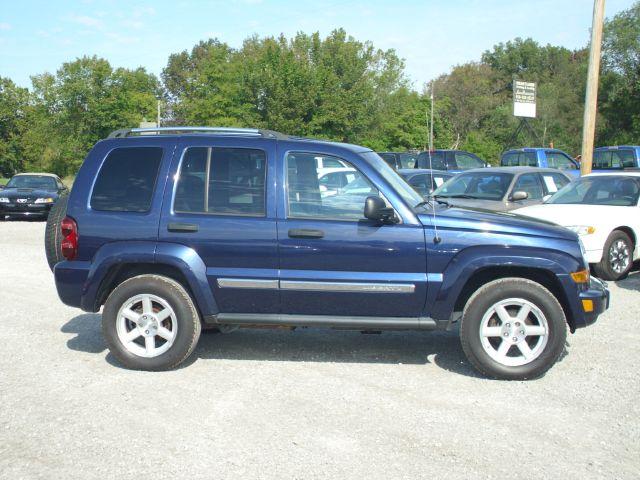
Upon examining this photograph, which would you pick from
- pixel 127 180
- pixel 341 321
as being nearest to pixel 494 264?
pixel 341 321

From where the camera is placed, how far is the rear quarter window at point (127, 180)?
555cm

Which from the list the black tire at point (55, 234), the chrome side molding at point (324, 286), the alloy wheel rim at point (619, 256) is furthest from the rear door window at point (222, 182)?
the alloy wheel rim at point (619, 256)

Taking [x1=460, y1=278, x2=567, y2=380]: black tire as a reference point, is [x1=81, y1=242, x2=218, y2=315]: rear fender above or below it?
above

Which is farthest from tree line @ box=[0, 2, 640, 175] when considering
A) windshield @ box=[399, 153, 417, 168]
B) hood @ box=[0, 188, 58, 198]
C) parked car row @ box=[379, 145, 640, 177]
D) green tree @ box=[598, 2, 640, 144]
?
hood @ box=[0, 188, 58, 198]

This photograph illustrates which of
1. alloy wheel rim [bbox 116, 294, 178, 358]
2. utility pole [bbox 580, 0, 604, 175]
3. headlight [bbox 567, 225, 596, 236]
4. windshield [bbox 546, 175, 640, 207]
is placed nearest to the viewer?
alloy wheel rim [bbox 116, 294, 178, 358]

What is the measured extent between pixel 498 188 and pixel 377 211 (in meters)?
7.22

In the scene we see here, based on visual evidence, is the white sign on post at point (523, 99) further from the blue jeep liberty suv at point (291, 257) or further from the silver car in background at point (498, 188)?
the blue jeep liberty suv at point (291, 257)

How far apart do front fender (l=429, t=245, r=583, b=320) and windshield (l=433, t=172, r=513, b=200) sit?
254 inches

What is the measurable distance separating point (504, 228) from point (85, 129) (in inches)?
2212

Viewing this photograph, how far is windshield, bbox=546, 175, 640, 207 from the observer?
10.1 meters

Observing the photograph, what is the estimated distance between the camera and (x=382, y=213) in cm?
520

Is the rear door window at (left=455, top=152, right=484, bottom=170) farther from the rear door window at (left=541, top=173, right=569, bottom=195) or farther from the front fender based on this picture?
the front fender

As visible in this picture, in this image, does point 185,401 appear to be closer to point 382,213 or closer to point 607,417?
point 382,213

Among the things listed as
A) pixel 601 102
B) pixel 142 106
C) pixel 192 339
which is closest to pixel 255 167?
pixel 192 339
